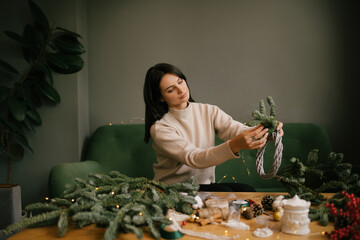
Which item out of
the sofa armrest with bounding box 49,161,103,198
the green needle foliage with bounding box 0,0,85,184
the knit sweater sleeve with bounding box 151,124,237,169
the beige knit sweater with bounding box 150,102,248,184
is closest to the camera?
the knit sweater sleeve with bounding box 151,124,237,169

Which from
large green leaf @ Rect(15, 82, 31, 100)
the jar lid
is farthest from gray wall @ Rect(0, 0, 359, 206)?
the jar lid

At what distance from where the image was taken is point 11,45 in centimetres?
230

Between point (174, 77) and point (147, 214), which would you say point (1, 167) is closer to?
point (174, 77)

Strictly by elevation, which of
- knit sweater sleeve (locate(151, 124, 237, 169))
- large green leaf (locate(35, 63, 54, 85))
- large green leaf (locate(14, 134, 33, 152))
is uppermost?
large green leaf (locate(35, 63, 54, 85))

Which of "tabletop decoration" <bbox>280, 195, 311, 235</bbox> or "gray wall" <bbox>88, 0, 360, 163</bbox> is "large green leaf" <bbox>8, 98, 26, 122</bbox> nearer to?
"gray wall" <bbox>88, 0, 360, 163</bbox>

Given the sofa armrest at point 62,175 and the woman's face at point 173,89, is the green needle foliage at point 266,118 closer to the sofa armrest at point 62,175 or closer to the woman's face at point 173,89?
the woman's face at point 173,89

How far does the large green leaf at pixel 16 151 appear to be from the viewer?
2149 mm

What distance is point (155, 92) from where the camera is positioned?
1.69 m

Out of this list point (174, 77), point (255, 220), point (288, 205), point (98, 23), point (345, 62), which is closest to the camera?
point (288, 205)

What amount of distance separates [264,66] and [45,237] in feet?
6.45

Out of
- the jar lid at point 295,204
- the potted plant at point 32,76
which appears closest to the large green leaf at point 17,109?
the potted plant at point 32,76

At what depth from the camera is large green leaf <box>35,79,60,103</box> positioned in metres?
2.17

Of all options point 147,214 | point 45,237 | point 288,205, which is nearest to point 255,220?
point 288,205

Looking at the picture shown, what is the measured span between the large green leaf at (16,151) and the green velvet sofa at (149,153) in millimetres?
455
